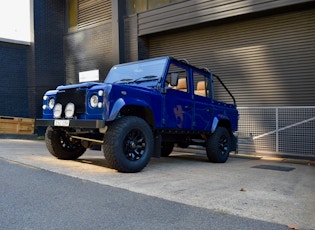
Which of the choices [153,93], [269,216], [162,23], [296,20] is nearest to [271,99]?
[296,20]

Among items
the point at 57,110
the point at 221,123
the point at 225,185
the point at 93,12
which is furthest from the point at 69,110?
the point at 93,12

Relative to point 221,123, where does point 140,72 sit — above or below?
above

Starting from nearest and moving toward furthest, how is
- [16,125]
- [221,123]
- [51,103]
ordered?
[51,103] → [221,123] → [16,125]

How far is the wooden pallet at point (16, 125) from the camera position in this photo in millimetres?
14791

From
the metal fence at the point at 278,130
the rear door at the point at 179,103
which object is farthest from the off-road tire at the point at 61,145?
the metal fence at the point at 278,130

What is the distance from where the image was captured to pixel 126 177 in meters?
6.00

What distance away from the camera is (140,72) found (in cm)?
774

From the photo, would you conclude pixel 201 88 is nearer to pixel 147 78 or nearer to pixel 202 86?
pixel 202 86

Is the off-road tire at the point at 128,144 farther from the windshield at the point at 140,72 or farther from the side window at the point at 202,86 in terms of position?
the side window at the point at 202,86

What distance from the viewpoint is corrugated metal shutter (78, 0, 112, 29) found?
15602 mm

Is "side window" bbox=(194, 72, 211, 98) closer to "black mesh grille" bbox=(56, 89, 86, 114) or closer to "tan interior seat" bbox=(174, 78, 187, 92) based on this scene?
"tan interior seat" bbox=(174, 78, 187, 92)

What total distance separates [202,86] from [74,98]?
3.53 m

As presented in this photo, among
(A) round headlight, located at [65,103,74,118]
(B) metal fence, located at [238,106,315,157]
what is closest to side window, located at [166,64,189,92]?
(A) round headlight, located at [65,103,74,118]

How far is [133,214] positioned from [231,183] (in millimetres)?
2575
